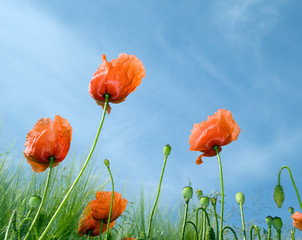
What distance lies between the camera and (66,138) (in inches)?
37.8

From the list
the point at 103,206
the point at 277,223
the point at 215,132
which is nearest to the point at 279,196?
the point at 277,223

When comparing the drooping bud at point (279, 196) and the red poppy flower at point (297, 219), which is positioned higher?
the drooping bud at point (279, 196)

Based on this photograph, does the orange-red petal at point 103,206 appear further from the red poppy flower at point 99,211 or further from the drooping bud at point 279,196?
the drooping bud at point 279,196

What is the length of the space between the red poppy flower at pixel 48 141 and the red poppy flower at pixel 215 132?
0.36 metres

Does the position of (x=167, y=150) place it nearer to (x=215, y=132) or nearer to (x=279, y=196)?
(x=215, y=132)

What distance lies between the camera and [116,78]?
0.93 metres

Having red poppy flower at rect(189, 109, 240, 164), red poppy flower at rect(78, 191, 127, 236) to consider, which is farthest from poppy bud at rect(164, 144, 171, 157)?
red poppy flower at rect(78, 191, 127, 236)

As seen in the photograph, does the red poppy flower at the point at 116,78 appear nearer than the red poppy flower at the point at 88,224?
Yes

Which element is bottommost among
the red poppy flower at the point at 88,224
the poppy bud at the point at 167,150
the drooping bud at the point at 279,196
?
the red poppy flower at the point at 88,224

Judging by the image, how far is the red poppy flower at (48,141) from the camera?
3.08 feet

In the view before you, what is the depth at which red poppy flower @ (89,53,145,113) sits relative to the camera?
93 cm

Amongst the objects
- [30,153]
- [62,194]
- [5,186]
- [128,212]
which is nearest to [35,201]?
[30,153]

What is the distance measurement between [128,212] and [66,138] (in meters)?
0.71

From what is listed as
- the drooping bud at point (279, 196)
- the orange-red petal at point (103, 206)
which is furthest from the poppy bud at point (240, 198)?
the orange-red petal at point (103, 206)
